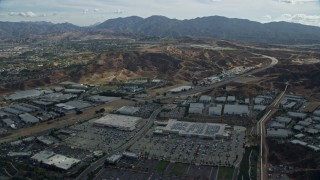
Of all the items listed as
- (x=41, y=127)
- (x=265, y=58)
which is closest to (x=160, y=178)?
(x=41, y=127)

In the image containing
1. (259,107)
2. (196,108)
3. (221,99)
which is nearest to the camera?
(196,108)

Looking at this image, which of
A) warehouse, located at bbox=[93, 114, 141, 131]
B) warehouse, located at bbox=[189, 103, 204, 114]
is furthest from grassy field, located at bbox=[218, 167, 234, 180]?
warehouse, located at bbox=[189, 103, 204, 114]

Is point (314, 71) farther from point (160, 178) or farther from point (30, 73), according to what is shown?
point (30, 73)

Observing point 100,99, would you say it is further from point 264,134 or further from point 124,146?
point 264,134

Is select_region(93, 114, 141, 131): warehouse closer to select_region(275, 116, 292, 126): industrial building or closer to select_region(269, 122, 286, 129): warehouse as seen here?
select_region(269, 122, 286, 129): warehouse

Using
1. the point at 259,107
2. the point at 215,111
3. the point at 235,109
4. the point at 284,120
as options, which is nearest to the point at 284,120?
the point at 284,120
